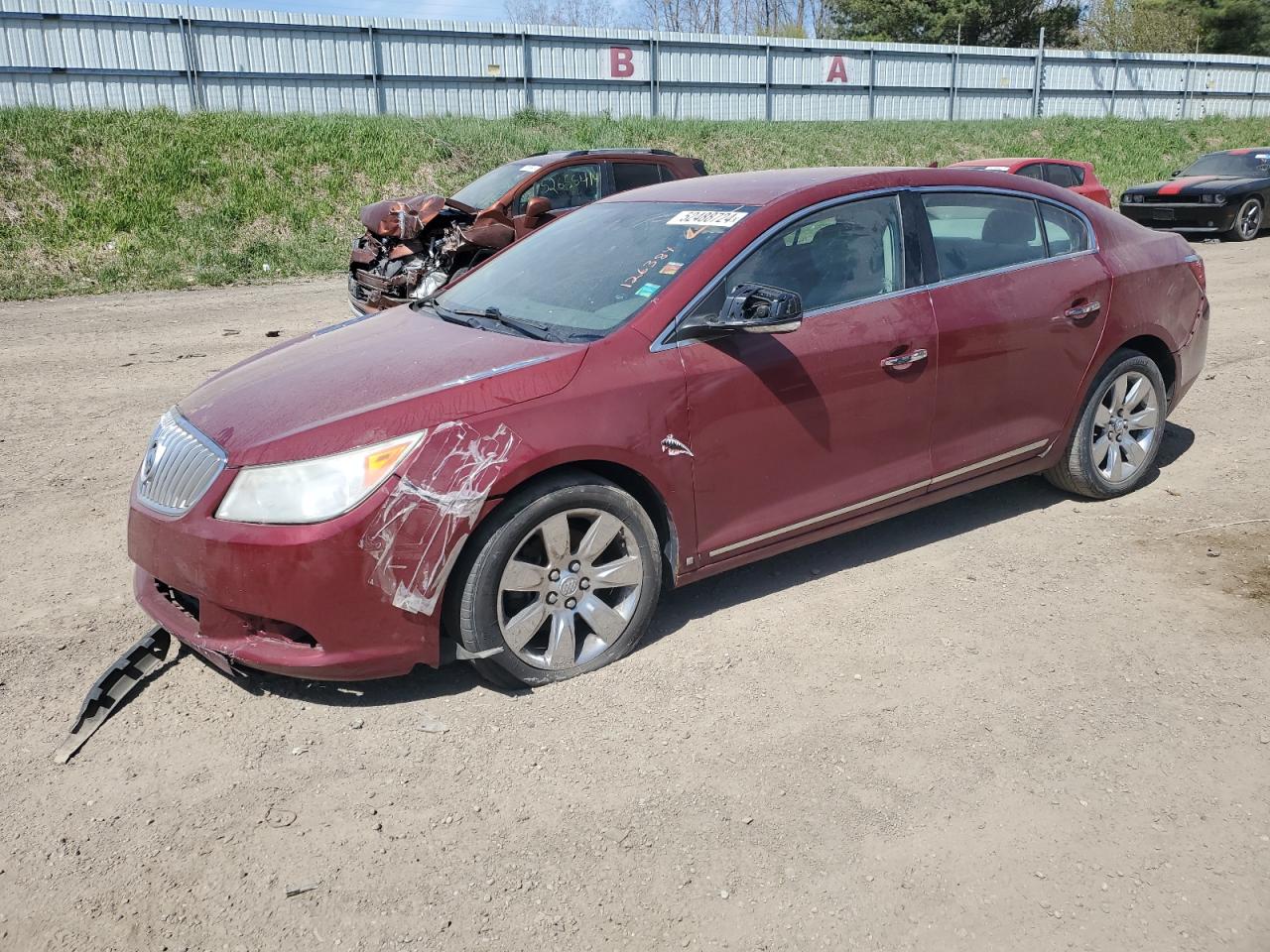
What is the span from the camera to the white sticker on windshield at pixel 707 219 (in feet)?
13.8

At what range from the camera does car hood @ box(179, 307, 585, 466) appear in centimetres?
342

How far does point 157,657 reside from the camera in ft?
12.8

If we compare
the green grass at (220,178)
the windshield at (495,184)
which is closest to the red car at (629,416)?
the windshield at (495,184)

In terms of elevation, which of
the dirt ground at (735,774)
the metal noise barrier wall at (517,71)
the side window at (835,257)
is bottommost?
the dirt ground at (735,774)

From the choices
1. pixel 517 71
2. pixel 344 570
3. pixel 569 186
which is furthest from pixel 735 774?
pixel 517 71

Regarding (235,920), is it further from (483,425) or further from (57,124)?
(57,124)

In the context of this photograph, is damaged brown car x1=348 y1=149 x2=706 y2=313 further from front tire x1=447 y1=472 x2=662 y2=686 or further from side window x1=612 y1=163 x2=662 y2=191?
front tire x1=447 y1=472 x2=662 y2=686

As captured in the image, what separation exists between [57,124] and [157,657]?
17.3m

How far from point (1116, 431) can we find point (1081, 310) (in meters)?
0.77

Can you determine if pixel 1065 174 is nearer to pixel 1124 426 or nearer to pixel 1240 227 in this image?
pixel 1240 227

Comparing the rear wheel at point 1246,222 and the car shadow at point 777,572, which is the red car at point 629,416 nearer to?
the car shadow at point 777,572

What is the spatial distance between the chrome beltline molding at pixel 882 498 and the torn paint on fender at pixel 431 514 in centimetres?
105

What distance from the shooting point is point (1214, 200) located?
17.1m

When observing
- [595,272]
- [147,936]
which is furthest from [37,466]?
[147,936]
